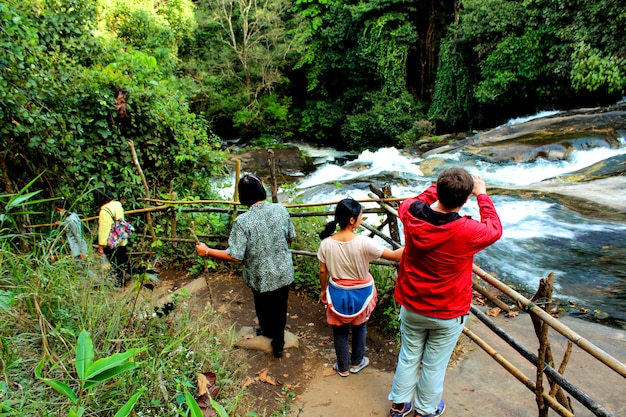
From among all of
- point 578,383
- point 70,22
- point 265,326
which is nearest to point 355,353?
point 265,326

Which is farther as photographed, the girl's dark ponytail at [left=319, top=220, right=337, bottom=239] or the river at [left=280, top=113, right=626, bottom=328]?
the river at [left=280, top=113, right=626, bottom=328]

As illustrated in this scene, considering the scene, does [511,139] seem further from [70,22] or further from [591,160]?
[70,22]

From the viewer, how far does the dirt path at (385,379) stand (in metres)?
2.82

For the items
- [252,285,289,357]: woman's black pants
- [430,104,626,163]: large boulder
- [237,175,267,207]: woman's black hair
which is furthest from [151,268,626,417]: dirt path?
[430,104,626,163]: large boulder

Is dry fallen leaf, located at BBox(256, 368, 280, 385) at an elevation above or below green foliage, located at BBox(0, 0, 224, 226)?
below

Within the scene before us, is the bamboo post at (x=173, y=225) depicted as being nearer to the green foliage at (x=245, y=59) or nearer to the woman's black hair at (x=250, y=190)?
the woman's black hair at (x=250, y=190)

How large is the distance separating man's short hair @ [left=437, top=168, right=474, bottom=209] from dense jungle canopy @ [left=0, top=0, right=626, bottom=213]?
4.20 metres

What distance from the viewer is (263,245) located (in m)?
2.97

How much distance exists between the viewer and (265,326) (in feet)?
11.3

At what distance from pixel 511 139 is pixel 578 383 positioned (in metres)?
10.5

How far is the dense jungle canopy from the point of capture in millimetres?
4992

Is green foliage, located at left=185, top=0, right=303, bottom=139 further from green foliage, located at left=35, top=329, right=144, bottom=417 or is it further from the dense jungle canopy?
green foliage, located at left=35, top=329, right=144, bottom=417

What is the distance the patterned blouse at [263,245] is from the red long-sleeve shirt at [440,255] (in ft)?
3.30

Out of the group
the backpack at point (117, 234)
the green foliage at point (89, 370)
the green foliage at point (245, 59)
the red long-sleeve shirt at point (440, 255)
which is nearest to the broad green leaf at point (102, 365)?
the green foliage at point (89, 370)
